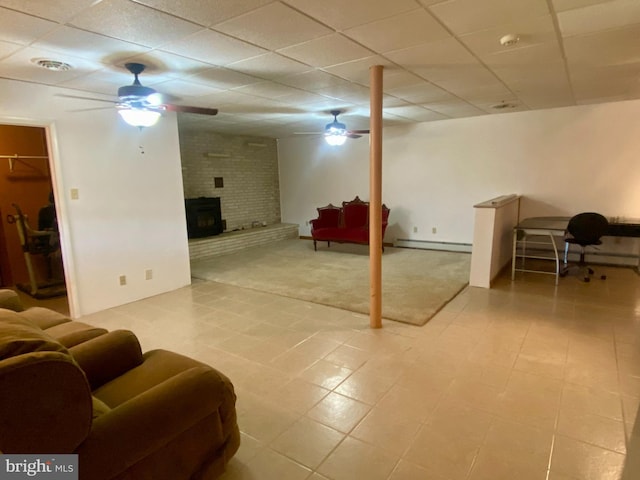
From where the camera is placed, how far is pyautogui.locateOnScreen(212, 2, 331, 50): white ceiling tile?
2150mm

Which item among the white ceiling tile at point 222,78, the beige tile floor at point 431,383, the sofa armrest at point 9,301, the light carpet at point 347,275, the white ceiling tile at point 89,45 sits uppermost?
the white ceiling tile at point 222,78

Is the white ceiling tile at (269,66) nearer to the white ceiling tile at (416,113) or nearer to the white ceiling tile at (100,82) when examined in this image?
the white ceiling tile at (100,82)

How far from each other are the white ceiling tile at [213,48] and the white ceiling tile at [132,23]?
94mm

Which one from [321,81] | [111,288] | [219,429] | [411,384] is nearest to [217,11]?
[321,81]

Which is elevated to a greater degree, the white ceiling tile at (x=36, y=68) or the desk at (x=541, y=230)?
the white ceiling tile at (x=36, y=68)

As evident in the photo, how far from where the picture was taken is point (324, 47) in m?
2.71

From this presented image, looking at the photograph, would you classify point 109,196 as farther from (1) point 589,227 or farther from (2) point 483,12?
(1) point 589,227

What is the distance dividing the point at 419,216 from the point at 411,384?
4948 mm

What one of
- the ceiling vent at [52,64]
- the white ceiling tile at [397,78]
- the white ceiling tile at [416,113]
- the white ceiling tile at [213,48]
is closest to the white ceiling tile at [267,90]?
the white ceiling tile at [213,48]

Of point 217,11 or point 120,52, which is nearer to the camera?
point 217,11

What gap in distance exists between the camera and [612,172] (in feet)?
17.1

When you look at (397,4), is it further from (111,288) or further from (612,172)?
(612,172)

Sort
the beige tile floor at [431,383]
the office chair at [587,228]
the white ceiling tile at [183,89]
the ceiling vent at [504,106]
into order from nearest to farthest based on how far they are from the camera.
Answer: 1. the beige tile floor at [431,383]
2. the white ceiling tile at [183,89]
3. the office chair at [587,228]
4. the ceiling vent at [504,106]

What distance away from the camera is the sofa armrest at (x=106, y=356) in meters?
1.82
